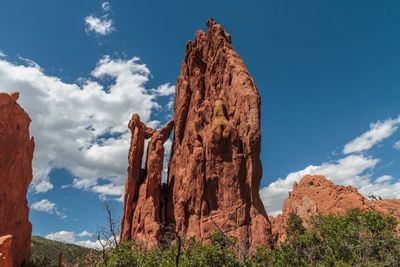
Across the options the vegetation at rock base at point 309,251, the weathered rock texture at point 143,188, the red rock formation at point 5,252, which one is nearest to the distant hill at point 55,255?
the vegetation at rock base at point 309,251

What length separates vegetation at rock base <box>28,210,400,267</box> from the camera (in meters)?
32.2

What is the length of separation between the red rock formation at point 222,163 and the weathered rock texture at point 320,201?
21737 mm

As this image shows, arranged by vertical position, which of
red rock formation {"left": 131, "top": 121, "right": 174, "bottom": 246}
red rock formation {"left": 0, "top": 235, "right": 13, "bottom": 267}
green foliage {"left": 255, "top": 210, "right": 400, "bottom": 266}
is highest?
red rock formation {"left": 131, "top": 121, "right": 174, "bottom": 246}

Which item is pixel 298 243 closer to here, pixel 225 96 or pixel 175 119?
pixel 225 96

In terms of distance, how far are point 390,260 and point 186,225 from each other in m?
29.1

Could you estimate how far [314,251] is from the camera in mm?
48406

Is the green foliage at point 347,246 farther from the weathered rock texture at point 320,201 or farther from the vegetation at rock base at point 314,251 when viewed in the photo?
the weathered rock texture at point 320,201

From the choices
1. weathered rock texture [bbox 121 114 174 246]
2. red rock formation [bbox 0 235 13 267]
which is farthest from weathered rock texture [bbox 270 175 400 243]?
red rock formation [bbox 0 235 13 267]

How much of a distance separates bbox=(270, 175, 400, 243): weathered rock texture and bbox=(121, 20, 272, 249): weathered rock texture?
2245 cm

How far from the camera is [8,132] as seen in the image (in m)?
47.1

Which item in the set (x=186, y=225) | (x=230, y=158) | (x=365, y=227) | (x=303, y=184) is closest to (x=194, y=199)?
(x=186, y=225)

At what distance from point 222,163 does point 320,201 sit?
35.1 metres

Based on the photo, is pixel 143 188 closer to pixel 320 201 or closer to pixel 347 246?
pixel 347 246

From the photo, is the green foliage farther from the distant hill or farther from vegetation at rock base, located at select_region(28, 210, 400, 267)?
the distant hill
